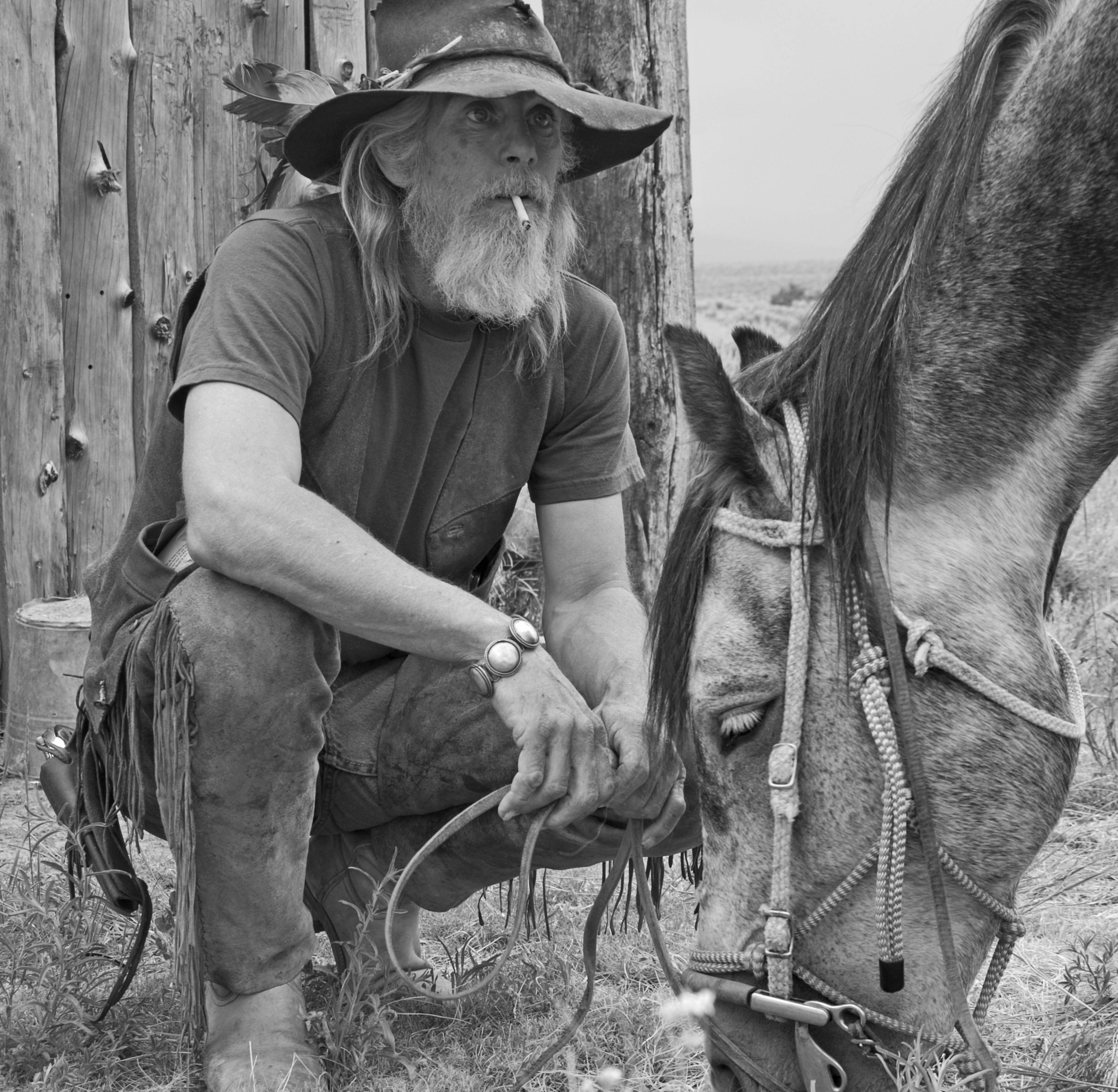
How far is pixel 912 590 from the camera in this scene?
1819 mm

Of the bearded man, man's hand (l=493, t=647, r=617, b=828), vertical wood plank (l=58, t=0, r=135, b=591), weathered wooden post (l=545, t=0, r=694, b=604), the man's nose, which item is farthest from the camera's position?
vertical wood plank (l=58, t=0, r=135, b=591)

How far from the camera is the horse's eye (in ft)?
6.03

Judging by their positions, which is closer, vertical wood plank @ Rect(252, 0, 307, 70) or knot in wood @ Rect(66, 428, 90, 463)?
knot in wood @ Rect(66, 428, 90, 463)

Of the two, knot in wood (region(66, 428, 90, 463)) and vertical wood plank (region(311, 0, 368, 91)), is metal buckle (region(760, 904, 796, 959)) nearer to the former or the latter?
knot in wood (region(66, 428, 90, 463))

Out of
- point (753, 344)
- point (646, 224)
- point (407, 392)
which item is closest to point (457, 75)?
point (407, 392)

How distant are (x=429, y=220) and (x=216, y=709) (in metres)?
1.09

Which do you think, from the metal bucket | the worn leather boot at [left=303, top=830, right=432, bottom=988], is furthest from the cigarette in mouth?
the metal bucket

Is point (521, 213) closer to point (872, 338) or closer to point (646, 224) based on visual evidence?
point (872, 338)

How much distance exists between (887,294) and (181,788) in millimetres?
1428

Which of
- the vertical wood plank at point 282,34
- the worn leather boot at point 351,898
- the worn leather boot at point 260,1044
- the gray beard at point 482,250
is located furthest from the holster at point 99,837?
the vertical wood plank at point 282,34

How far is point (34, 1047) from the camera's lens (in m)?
2.22

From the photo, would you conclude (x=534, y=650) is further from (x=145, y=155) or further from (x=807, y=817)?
(x=145, y=155)

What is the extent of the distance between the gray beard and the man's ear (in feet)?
0.08

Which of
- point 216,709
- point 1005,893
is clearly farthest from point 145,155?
point 1005,893
